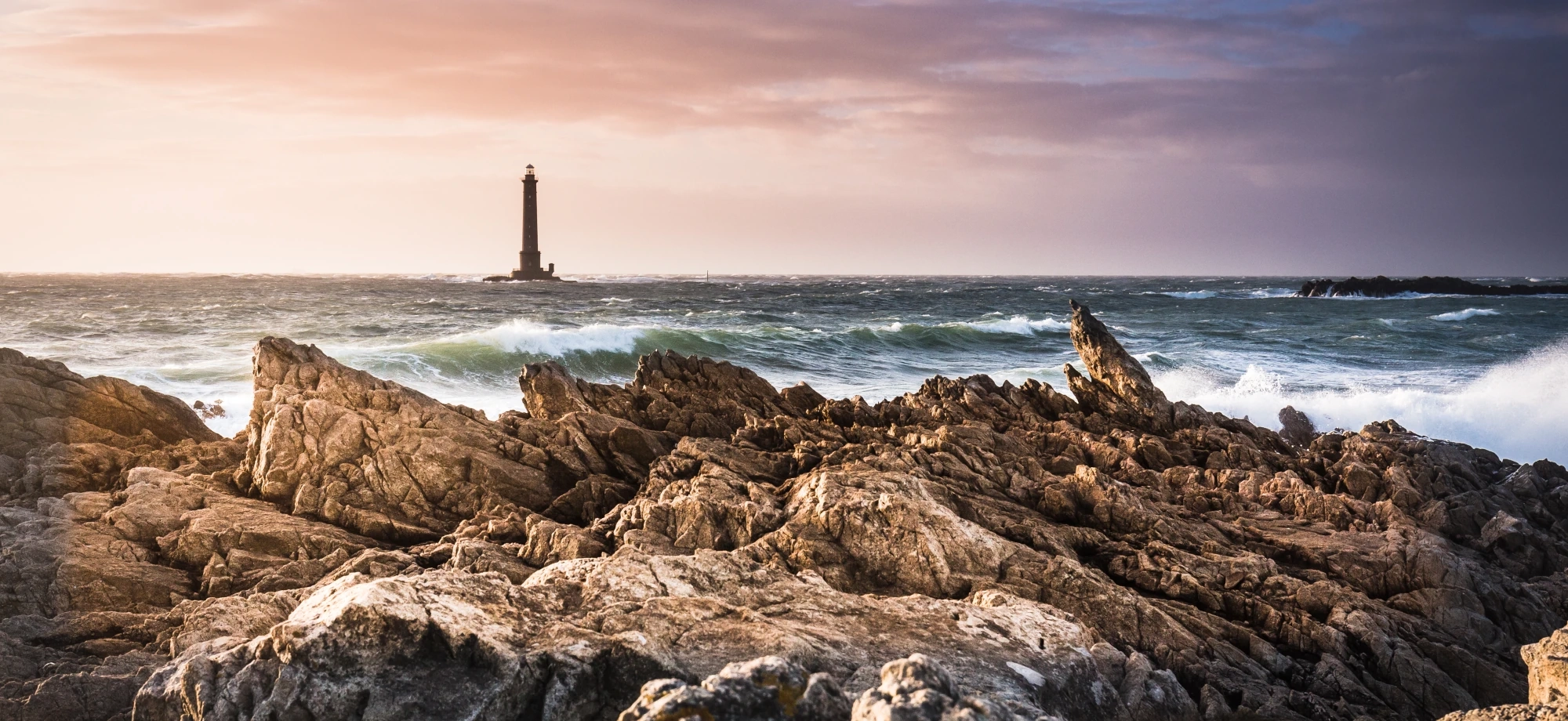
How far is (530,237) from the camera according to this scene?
103438mm

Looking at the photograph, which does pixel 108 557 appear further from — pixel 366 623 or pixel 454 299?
pixel 454 299

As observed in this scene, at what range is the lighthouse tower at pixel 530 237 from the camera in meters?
98.9

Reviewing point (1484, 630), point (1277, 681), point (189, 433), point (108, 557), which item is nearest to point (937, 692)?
point (1277, 681)

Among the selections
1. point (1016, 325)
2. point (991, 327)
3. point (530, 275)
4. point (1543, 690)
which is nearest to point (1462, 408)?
point (1543, 690)

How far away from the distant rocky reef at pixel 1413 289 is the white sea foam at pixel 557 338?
86.1m

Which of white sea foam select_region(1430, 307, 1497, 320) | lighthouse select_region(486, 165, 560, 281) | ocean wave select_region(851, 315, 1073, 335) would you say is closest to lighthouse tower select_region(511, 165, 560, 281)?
lighthouse select_region(486, 165, 560, 281)

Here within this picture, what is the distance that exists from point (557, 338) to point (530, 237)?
2876 inches

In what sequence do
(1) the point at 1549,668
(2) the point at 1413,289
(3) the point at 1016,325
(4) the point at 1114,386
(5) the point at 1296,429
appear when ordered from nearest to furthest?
(1) the point at 1549,668, (4) the point at 1114,386, (5) the point at 1296,429, (3) the point at 1016,325, (2) the point at 1413,289

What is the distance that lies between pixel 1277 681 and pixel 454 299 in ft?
225

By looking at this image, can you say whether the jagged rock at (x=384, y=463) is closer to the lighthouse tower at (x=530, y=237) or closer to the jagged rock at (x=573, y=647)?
the jagged rock at (x=573, y=647)

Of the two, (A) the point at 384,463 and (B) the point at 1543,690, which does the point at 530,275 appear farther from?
(B) the point at 1543,690

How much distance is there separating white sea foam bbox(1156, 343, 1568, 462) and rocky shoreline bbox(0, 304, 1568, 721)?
762 centimetres

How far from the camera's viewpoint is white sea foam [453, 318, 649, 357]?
108 feet

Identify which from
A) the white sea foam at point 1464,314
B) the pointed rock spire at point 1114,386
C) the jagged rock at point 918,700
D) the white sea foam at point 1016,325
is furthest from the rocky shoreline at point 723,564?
the white sea foam at point 1464,314
